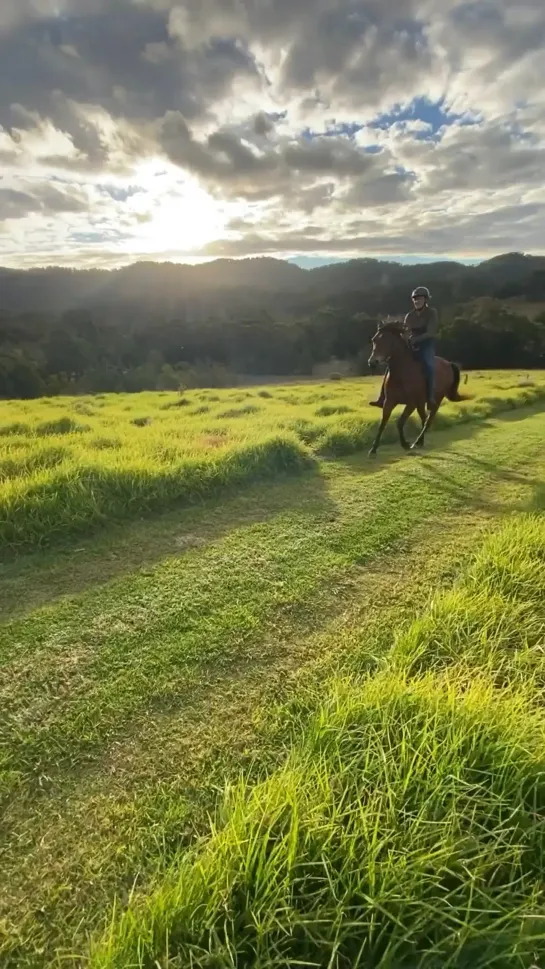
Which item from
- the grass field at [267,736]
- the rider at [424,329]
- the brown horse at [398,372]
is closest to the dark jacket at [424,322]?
the rider at [424,329]

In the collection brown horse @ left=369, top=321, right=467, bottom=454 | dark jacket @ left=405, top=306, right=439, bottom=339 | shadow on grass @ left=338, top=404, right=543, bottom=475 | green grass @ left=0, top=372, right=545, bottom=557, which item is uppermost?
dark jacket @ left=405, top=306, right=439, bottom=339

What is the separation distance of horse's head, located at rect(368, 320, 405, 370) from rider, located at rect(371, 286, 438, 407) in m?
0.34

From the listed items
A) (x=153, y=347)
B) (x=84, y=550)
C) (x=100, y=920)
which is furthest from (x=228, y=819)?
(x=153, y=347)

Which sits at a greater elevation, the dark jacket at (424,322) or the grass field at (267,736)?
the dark jacket at (424,322)

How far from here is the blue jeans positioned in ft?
31.0

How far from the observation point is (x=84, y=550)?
489 cm

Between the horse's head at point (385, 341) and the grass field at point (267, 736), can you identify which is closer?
Result: the grass field at point (267, 736)

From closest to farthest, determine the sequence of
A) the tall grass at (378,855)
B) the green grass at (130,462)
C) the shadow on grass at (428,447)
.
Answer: the tall grass at (378,855)
the green grass at (130,462)
the shadow on grass at (428,447)

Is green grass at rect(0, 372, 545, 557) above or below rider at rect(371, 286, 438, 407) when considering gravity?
below

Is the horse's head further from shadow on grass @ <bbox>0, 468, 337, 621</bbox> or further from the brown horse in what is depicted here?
shadow on grass @ <bbox>0, 468, 337, 621</bbox>

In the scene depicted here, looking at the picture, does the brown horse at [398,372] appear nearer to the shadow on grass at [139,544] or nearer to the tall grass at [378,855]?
the shadow on grass at [139,544]

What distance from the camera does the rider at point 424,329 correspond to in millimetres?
9242

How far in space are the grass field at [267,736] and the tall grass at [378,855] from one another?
0.03 feet

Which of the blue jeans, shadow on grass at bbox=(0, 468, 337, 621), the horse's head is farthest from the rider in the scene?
shadow on grass at bbox=(0, 468, 337, 621)
